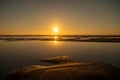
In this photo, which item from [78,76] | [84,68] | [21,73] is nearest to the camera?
[78,76]

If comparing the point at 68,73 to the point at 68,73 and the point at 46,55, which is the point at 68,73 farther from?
the point at 46,55

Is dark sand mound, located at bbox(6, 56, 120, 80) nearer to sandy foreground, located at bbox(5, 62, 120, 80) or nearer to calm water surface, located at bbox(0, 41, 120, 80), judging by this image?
sandy foreground, located at bbox(5, 62, 120, 80)

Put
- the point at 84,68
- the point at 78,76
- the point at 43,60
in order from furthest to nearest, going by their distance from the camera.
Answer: the point at 43,60
the point at 84,68
the point at 78,76

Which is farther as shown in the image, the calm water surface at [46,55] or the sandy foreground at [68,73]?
the calm water surface at [46,55]

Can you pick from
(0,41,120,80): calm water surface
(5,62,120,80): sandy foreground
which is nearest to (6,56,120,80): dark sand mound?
(5,62,120,80): sandy foreground

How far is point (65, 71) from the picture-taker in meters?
11.8

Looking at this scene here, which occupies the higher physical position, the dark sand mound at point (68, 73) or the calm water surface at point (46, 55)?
the calm water surface at point (46, 55)

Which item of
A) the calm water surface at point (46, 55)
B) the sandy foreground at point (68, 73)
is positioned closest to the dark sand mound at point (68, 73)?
the sandy foreground at point (68, 73)

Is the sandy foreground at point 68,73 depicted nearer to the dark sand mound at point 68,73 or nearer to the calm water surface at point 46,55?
the dark sand mound at point 68,73

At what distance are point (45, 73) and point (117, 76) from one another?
4.08m

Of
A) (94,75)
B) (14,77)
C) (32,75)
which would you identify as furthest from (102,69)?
(14,77)

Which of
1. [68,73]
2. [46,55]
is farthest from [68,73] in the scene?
[46,55]

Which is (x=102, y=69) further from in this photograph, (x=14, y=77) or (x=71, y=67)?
(x=14, y=77)

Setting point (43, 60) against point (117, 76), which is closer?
point (117, 76)
